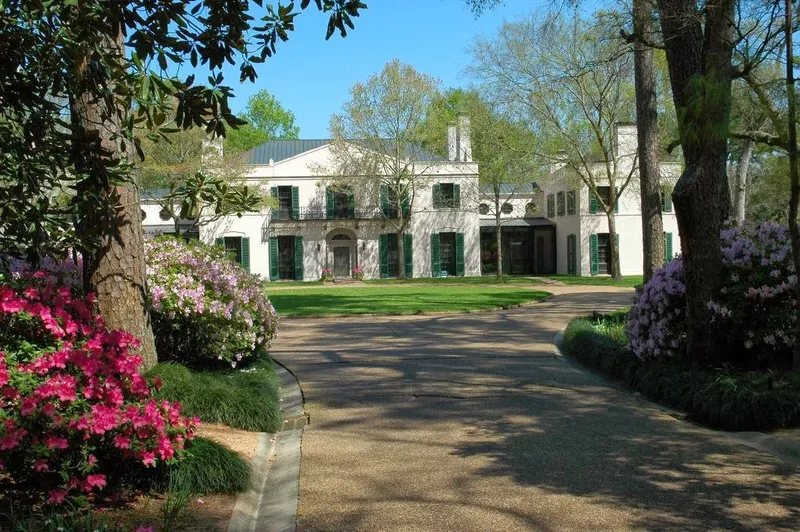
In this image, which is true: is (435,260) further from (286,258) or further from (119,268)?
(119,268)

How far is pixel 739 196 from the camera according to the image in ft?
76.0

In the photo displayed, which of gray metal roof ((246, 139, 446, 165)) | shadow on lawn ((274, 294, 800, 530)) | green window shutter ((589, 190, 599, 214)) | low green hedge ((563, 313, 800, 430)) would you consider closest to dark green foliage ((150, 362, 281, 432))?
shadow on lawn ((274, 294, 800, 530))

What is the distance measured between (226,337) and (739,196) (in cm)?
1957

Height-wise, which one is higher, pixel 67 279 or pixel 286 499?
pixel 67 279

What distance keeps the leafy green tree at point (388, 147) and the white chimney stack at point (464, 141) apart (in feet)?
6.35

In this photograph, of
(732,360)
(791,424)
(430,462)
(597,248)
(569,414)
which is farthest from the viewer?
(597,248)

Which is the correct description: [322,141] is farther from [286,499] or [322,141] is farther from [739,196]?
[286,499]

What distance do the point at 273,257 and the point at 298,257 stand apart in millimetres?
1346

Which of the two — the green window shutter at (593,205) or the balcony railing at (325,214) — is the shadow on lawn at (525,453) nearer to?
the balcony railing at (325,214)

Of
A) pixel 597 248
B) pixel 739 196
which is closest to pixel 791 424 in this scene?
pixel 739 196

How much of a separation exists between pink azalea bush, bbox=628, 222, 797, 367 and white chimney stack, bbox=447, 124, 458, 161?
3302 centimetres

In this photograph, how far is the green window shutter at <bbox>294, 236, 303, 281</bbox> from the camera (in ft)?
136

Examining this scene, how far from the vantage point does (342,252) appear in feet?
139

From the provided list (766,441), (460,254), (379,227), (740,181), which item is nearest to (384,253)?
(379,227)
